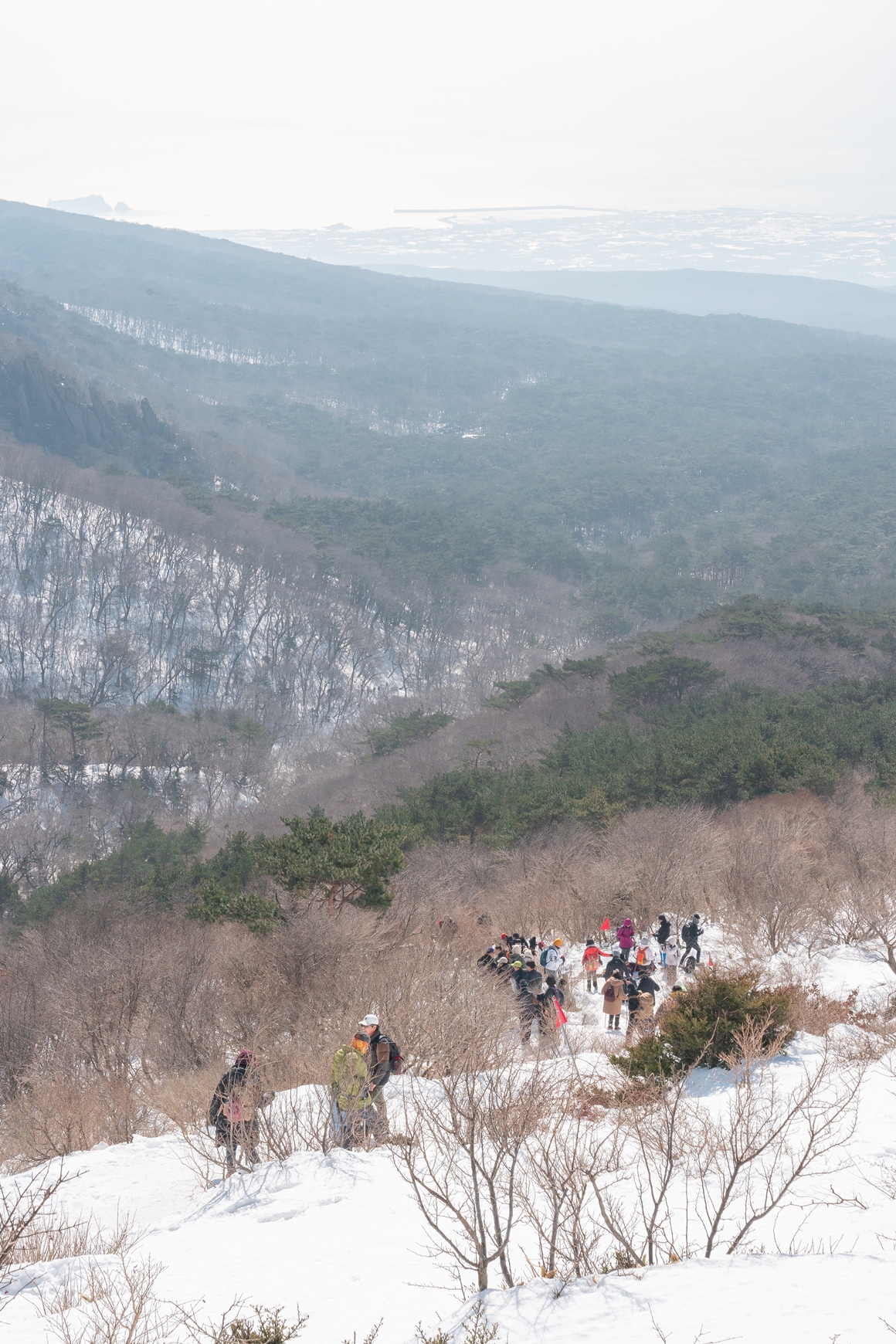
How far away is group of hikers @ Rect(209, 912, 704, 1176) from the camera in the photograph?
9359 mm

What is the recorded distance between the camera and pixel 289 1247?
7797 millimetres

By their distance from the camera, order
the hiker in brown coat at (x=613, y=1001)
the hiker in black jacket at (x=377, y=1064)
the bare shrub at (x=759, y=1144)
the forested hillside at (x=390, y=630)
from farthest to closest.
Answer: the forested hillside at (x=390, y=630) < the hiker in brown coat at (x=613, y=1001) < the hiker in black jacket at (x=377, y=1064) < the bare shrub at (x=759, y=1144)

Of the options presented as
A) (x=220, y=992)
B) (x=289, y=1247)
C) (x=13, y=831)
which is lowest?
(x=13, y=831)

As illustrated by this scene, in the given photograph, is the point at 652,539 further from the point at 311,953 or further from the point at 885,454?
the point at 311,953

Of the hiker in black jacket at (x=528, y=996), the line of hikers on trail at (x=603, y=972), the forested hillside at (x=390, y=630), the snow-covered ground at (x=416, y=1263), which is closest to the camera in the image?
the snow-covered ground at (x=416, y=1263)

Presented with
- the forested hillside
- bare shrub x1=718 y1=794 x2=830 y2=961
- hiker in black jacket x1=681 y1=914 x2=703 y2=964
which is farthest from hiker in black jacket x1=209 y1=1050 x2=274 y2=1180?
the forested hillside

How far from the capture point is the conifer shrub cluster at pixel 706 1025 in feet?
34.3

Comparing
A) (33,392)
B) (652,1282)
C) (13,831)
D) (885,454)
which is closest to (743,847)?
(652,1282)

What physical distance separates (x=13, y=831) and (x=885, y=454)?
581 feet

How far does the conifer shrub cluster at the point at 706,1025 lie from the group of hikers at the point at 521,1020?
129 cm

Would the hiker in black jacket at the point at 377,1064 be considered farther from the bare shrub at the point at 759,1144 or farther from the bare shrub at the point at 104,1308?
the bare shrub at the point at 759,1144

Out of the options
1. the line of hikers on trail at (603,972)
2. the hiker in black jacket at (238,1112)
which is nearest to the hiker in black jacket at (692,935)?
the line of hikers on trail at (603,972)

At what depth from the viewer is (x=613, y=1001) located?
49.4ft

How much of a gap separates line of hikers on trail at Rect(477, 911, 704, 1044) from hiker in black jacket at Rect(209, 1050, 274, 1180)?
3.83m
